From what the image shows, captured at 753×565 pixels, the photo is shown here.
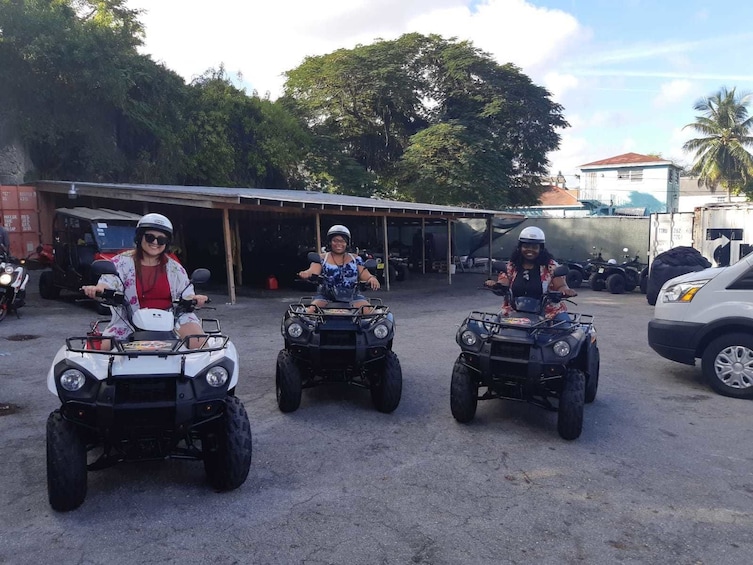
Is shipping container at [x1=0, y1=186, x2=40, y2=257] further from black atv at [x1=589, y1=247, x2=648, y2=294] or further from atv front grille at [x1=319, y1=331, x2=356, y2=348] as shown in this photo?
black atv at [x1=589, y1=247, x2=648, y2=294]

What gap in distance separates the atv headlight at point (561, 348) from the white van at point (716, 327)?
2527 millimetres

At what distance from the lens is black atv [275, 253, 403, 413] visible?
18.0 feet

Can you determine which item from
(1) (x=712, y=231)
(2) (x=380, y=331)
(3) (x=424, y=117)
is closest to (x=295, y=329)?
(2) (x=380, y=331)

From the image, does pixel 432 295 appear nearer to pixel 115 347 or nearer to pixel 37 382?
pixel 37 382

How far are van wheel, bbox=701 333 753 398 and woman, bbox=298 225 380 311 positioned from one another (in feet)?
12.3

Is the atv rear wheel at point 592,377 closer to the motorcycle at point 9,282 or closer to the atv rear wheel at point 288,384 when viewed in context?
the atv rear wheel at point 288,384

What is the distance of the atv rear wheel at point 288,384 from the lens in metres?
5.57

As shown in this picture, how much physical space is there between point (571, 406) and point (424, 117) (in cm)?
2935

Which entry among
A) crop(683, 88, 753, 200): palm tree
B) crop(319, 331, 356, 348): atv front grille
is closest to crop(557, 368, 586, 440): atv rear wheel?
crop(319, 331, 356, 348): atv front grille

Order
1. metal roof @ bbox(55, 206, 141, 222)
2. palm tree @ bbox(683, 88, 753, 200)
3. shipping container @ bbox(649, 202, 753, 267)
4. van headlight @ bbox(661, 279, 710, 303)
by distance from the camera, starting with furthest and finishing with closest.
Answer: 1. palm tree @ bbox(683, 88, 753, 200)
2. shipping container @ bbox(649, 202, 753, 267)
3. metal roof @ bbox(55, 206, 141, 222)
4. van headlight @ bbox(661, 279, 710, 303)

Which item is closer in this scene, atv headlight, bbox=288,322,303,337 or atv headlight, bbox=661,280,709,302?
atv headlight, bbox=288,322,303,337

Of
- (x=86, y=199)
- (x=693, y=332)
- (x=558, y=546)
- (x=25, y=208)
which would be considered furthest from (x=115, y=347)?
(x=25, y=208)

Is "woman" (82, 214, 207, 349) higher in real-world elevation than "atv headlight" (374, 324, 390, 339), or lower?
higher

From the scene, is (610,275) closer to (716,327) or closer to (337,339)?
(716,327)
